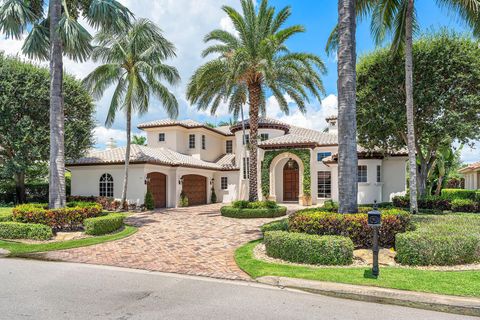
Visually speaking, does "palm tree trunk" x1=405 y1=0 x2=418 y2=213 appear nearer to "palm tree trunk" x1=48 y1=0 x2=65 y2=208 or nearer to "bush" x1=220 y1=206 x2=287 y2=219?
"bush" x1=220 y1=206 x2=287 y2=219

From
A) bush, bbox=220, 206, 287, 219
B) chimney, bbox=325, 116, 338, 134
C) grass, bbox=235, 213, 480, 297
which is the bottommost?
grass, bbox=235, 213, 480, 297

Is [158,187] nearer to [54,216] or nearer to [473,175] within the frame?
[54,216]

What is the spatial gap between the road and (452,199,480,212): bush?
1578 centimetres

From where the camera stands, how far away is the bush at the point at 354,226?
30.3 ft

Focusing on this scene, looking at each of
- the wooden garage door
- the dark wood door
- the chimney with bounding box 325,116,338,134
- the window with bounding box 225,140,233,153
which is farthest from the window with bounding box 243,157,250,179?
the chimney with bounding box 325,116,338,134

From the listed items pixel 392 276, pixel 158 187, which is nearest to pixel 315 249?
pixel 392 276

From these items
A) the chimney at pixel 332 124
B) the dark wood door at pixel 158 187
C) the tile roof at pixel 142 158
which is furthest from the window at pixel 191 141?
the chimney at pixel 332 124

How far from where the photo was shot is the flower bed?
1838 centimetres

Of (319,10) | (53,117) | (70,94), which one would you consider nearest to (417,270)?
(319,10)

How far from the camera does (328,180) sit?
26938 mm

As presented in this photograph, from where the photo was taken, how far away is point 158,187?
2441cm

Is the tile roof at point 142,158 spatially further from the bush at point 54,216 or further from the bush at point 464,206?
the bush at point 464,206

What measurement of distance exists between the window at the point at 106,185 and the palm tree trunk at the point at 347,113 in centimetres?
1765

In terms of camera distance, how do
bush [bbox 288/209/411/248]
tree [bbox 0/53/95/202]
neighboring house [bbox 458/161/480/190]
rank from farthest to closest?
neighboring house [bbox 458/161/480/190], tree [bbox 0/53/95/202], bush [bbox 288/209/411/248]
